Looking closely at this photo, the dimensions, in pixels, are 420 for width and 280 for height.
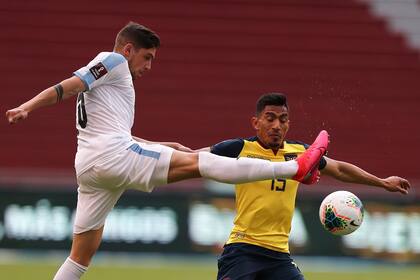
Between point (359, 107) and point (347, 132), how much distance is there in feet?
3.30

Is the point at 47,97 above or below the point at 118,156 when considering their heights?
above

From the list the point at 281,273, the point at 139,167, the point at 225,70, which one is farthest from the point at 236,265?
the point at 225,70

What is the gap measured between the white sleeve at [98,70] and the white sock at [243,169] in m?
0.87

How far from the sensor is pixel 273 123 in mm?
6586

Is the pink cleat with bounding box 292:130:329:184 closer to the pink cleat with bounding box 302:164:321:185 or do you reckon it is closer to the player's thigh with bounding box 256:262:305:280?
the pink cleat with bounding box 302:164:321:185

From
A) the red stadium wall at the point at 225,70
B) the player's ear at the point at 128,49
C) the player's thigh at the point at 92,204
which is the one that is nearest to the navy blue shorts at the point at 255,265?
the player's thigh at the point at 92,204

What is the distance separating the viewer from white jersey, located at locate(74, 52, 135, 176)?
650 centimetres

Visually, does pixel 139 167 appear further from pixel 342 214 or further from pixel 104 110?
pixel 342 214

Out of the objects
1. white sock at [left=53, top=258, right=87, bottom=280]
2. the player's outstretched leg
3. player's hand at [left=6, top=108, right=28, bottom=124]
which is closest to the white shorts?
the player's outstretched leg

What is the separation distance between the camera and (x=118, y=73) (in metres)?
6.61

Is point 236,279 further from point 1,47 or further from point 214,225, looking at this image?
point 1,47

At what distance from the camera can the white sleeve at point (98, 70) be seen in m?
6.44

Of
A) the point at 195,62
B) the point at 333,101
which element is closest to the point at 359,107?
the point at 333,101

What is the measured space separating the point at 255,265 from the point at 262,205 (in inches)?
16.1
